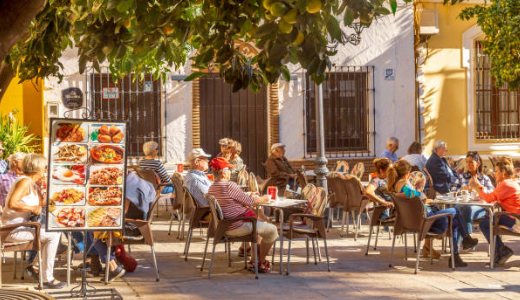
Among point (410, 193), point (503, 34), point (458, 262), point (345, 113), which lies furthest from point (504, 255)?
point (345, 113)

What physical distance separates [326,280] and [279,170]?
5.14 metres

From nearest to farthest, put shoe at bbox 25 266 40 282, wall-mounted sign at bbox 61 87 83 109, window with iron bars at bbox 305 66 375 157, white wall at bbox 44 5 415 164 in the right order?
shoe at bbox 25 266 40 282 < wall-mounted sign at bbox 61 87 83 109 < white wall at bbox 44 5 415 164 < window with iron bars at bbox 305 66 375 157

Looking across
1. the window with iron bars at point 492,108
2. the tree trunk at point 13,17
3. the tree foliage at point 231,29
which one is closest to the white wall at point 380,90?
the window with iron bars at point 492,108

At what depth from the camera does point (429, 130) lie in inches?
691

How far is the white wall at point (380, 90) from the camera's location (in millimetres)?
16453

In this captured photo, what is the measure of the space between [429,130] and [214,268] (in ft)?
30.9

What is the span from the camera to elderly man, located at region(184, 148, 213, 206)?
10070mm

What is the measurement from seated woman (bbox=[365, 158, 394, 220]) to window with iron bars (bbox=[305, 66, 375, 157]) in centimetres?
585

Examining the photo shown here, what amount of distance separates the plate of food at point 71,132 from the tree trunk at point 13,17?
288cm

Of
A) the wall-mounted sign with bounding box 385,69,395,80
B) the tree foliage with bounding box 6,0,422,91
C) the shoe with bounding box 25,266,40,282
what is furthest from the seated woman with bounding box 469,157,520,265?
the wall-mounted sign with bounding box 385,69,395,80

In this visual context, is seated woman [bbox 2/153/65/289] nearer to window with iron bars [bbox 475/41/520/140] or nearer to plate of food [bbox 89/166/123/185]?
plate of food [bbox 89/166/123/185]

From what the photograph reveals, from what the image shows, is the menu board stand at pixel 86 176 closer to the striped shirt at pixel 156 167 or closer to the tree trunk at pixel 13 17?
the tree trunk at pixel 13 17

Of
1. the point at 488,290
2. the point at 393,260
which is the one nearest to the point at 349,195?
the point at 393,260

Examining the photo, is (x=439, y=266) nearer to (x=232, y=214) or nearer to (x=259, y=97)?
(x=232, y=214)
